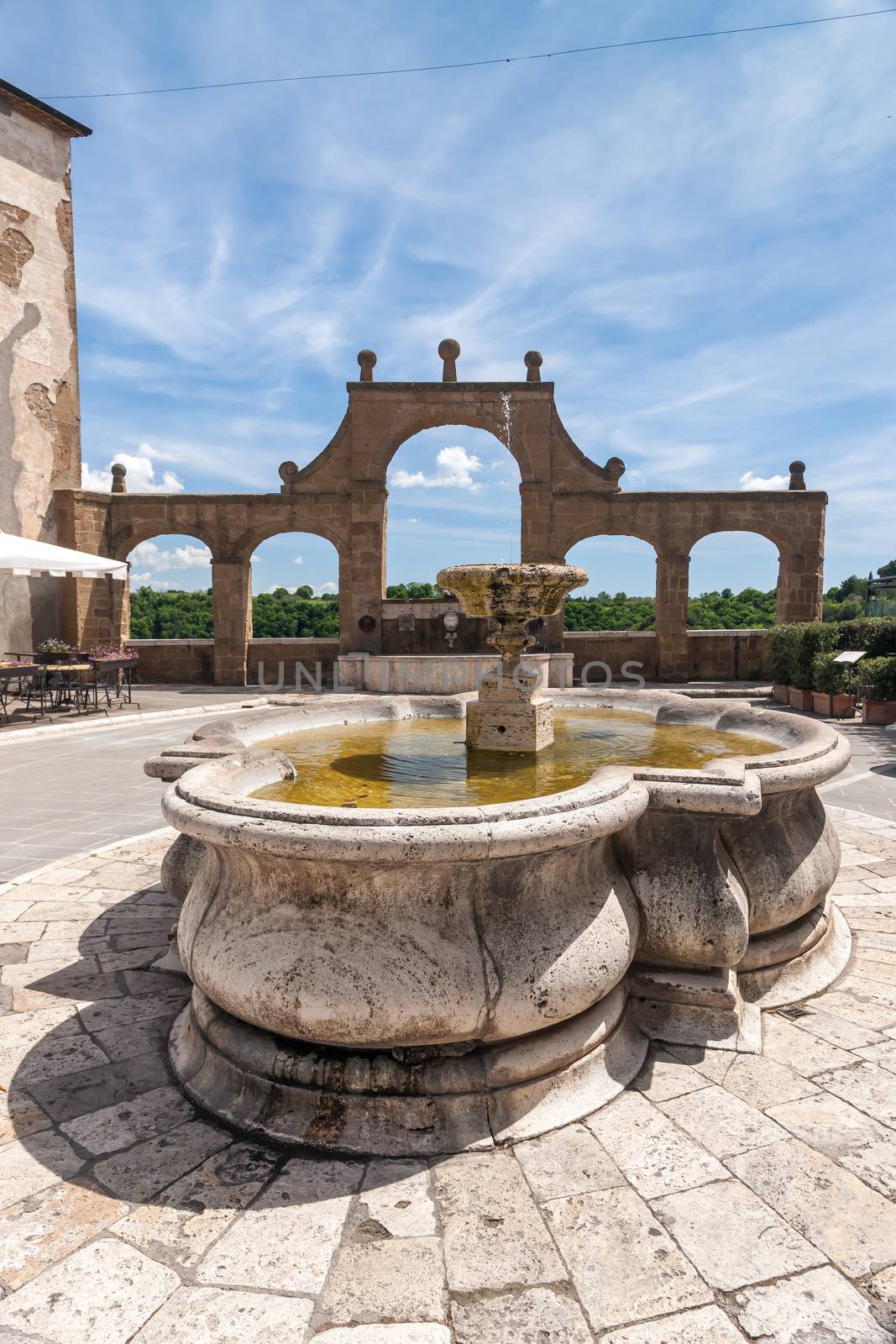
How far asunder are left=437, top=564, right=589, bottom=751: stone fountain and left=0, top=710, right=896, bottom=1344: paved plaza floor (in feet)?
5.76

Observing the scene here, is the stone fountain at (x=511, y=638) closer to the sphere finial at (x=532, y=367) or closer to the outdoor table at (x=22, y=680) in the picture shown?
the outdoor table at (x=22, y=680)

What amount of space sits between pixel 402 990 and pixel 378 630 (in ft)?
43.3

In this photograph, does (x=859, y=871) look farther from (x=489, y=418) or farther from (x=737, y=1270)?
(x=489, y=418)

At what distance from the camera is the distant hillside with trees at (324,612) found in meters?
27.8

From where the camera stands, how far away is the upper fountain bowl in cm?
Answer: 394

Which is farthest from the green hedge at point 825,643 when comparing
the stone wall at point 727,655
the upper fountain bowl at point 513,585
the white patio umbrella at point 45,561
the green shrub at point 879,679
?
the white patio umbrella at point 45,561

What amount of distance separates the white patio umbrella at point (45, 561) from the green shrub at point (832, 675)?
992 centimetres

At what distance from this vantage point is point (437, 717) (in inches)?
214

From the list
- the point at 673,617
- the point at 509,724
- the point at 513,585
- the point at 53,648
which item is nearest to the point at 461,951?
the point at 509,724

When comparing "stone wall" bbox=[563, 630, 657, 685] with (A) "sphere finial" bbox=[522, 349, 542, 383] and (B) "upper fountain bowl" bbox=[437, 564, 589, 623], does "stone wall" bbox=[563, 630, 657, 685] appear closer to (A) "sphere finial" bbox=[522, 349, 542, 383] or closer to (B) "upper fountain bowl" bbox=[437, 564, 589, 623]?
(A) "sphere finial" bbox=[522, 349, 542, 383]

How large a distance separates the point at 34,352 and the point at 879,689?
596 inches

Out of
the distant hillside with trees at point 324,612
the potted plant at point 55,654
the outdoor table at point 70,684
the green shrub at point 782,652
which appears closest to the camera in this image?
the outdoor table at point 70,684

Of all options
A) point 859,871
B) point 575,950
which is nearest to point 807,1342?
point 575,950

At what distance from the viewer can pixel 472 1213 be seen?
5.95 feet
